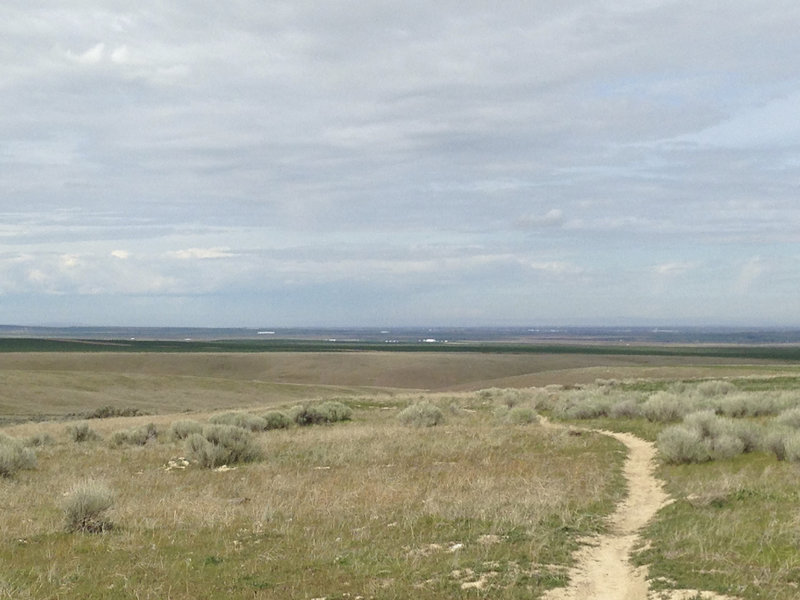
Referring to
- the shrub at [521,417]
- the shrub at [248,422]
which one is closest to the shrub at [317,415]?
the shrub at [248,422]

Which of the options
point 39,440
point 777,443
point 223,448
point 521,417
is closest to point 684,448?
point 777,443

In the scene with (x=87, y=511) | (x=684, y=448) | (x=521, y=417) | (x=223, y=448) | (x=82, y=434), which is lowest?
(x=82, y=434)

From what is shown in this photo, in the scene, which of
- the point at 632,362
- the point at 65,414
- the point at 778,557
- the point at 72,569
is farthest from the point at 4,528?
the point at 632,362

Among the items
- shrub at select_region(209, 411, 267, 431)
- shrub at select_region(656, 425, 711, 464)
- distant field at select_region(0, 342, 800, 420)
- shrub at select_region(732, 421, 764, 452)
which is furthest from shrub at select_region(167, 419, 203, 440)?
distant field at select_region(0, 342, 800, 420)

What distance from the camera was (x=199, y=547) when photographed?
1084 cm

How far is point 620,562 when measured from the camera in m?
9.84

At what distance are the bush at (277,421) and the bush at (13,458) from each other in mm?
12517

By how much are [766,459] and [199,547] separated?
1236 cm

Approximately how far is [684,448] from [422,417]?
49.8 ft

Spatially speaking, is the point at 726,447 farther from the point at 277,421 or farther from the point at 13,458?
the point at 277,421

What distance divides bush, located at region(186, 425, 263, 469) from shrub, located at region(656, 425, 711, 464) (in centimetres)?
1200

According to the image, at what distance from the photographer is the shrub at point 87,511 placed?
12.1 meters

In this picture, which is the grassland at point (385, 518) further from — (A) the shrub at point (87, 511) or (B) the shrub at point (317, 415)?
(B) the shrub at point (317, 415)

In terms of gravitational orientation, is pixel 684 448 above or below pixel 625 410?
above
